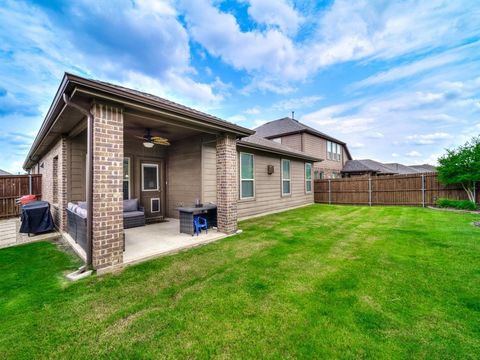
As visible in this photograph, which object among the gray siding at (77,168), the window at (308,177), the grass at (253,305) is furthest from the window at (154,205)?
the window at (308,177)

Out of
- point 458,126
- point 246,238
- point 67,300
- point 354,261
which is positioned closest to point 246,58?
point 246,238

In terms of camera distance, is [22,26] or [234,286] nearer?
[234,286]

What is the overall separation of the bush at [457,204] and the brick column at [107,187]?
1374cm

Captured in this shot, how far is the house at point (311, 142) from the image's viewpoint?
56.5 feet

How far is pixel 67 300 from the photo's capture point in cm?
254

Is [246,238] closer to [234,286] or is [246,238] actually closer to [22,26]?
[234,286]

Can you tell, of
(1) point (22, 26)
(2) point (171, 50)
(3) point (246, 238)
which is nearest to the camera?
(3) point (246, 238)

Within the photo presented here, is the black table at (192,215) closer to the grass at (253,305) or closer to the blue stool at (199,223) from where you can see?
the blue stool at (199,223)

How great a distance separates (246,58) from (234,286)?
1043 centimetres

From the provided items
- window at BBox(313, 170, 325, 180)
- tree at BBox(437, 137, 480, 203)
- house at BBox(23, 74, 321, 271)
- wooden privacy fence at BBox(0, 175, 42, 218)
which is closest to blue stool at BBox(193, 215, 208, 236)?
house at BBox(23, 74, 321, 271)

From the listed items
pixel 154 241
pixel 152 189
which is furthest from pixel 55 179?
pixel 154 241

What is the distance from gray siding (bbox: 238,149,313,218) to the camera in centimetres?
839

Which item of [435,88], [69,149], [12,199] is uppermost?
[435,88]

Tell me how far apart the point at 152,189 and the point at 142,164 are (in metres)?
0.99
